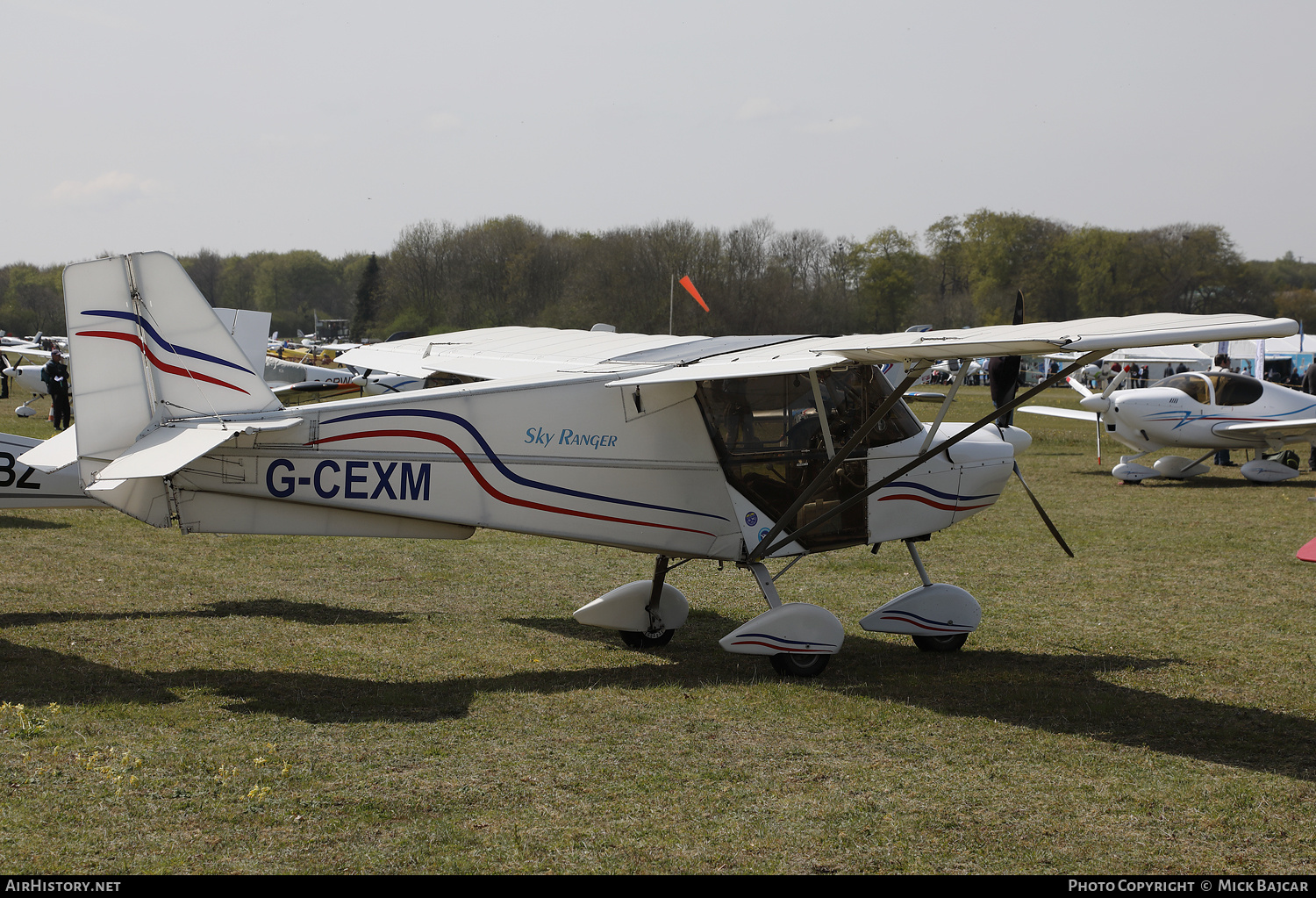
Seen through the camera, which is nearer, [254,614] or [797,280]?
[254,614]

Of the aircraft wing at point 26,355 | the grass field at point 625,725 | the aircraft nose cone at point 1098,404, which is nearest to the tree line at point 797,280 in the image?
the aircraft wing at point 26,355

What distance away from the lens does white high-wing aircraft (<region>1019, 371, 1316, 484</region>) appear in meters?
17.3

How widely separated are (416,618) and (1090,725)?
192 inches

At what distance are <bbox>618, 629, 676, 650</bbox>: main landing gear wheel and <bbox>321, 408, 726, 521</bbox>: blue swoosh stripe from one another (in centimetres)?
124

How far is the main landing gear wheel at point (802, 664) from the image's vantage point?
647 cm

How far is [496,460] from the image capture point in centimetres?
634

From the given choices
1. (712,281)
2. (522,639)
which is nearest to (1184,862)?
(522,639)

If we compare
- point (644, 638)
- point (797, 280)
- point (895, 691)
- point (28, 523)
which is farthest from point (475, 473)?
point (797, 280)

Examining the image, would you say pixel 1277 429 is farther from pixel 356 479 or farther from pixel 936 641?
pixel 356 479

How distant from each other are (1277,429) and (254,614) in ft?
53.6

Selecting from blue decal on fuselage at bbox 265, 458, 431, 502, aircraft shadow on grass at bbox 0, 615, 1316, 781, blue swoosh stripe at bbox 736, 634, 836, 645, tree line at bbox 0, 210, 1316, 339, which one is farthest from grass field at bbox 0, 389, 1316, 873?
tree line at bbox 0, 210, 1316, 339

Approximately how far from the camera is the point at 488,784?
4566 millimetres

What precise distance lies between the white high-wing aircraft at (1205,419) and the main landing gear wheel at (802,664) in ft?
41.0

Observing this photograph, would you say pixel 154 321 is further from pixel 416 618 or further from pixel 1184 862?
pixel 1184 862
